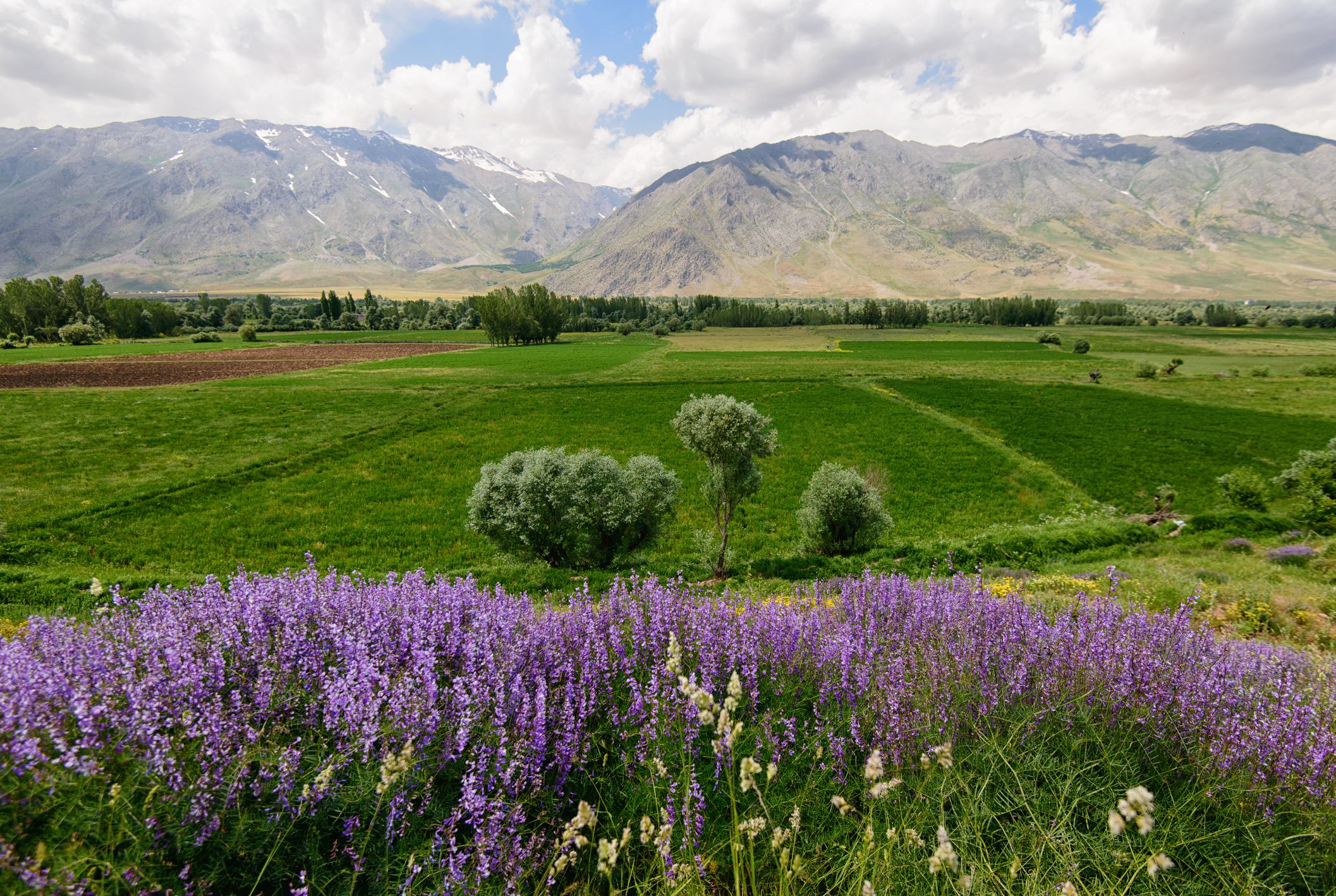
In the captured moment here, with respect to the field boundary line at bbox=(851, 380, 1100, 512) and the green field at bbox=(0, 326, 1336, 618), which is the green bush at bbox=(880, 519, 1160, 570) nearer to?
the green field at bbox=(0, 326, 1336, 618)

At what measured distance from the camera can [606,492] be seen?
15977 mm

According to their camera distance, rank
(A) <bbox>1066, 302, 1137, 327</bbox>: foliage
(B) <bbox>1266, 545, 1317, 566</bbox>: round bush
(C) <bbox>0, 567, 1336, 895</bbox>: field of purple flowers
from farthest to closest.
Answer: (A) <bbox>1066, 302, 1137, 327</bbox>: foliage → (B) <bbox>1266, 545, 1317, 566</bbox>: round bush → (C) <bbox>0, 567, 1336, 895</bbox>: field of purple flowers

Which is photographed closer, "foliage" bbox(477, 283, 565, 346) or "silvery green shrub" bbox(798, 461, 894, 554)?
"silvery green shrub" bbox(798, 461, 894, 554)

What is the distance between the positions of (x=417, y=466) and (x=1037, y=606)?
97.4ft

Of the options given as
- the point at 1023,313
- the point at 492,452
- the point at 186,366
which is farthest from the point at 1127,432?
the point at 1023,313

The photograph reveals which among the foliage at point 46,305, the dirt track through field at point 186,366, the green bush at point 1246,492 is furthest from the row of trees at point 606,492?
the foliage at point 46,305

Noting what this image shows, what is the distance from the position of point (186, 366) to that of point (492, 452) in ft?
198

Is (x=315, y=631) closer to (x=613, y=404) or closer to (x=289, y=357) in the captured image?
(x=613, y=404)

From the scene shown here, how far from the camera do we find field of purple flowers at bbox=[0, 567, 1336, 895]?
2.55 metres

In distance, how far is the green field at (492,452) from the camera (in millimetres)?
18484

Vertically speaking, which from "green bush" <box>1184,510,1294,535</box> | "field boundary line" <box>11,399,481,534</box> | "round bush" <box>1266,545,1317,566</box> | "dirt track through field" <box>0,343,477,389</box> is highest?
"dirt track through field" <box>0,343,477,389</box>

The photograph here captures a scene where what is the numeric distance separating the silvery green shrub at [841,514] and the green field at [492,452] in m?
1.56

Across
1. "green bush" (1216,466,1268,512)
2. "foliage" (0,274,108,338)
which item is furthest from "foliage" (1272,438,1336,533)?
"foliage" (0,274,108,338)

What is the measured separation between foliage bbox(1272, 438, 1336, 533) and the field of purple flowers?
67.1ft
